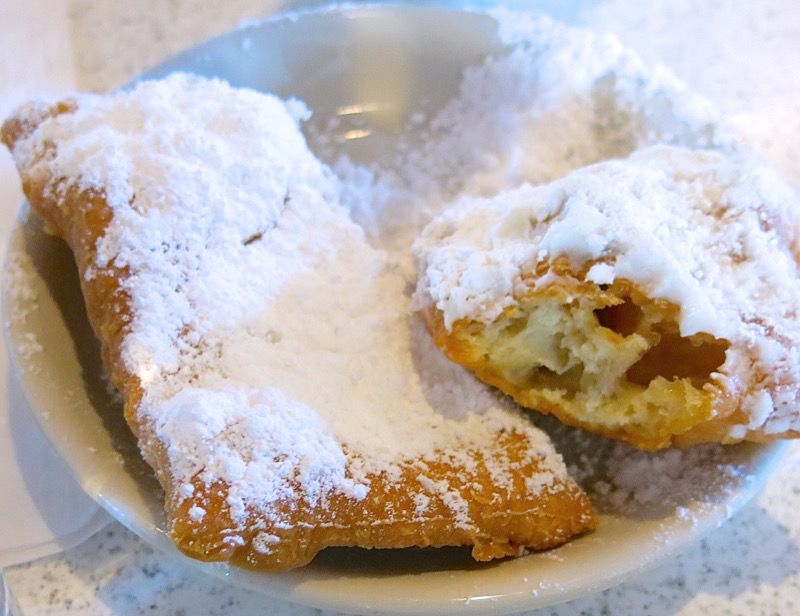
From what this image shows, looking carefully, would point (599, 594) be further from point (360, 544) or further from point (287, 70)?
point (287, 70)

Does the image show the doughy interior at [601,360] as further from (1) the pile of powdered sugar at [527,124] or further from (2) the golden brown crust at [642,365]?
(1) the pile of powdered sugar at [527,124]

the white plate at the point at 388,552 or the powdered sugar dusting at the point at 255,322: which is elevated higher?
the powdered sugar dusting at the point at 255,322

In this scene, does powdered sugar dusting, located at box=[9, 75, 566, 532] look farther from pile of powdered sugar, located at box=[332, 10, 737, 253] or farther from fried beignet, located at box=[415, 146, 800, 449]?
pile of powdered sugar, located at box=[332, 10, 737, 253]

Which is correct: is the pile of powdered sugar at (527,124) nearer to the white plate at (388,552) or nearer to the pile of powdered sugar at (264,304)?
the pile of powdered sugar at (264,304)

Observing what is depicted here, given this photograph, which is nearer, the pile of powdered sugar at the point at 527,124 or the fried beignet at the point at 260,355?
the fried beignet at the point at 260,355

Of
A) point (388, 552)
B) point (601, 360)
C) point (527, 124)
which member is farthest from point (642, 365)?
point (527, 124)

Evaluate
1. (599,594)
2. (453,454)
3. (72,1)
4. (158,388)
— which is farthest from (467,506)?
(72,1)

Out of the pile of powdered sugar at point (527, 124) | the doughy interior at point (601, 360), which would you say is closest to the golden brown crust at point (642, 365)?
the doughy interior at point (601, 360)
